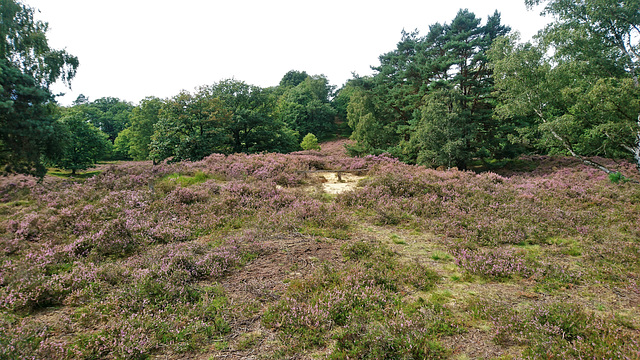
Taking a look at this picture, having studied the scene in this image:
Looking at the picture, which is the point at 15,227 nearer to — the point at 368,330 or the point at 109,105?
the point at 368,330

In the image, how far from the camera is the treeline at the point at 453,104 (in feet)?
51.3

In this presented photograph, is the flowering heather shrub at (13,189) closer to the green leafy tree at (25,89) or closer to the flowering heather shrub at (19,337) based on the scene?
the green leafy tree at (25,89)

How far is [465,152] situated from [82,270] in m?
22.4

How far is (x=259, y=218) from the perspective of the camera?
945 cm

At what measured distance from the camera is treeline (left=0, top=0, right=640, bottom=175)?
1562 cm

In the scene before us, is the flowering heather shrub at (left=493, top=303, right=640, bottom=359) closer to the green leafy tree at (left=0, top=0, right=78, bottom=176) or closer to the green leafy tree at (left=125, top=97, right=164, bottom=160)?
the green leafy tree at (left=0, top=0, right=78, bottom=176)

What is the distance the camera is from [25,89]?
1389 centimetres

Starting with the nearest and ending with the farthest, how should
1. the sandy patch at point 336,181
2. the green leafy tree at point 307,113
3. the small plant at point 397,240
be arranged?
1. the small plant at point 397,240
2. the sandy patch at point 336,181
3. the green leafy tree at point 307,113

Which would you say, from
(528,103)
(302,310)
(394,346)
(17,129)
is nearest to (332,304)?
(302,310)

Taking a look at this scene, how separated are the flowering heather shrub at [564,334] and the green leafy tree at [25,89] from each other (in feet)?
63.4

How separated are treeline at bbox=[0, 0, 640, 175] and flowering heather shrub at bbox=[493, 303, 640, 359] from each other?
1706 cm

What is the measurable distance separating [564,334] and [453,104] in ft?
66.0

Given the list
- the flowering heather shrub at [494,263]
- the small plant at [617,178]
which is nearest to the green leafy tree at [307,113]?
the small plant at [617,178]

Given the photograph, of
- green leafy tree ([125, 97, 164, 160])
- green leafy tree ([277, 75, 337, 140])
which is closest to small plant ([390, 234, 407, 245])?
green leafy tree ([125, 97, 164, 160])
